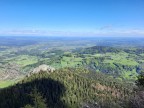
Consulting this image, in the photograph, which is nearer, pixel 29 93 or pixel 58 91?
pixel 29 93

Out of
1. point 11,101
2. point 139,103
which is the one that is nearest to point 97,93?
point 11,101

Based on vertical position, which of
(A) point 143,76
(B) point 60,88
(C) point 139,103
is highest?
(C) point 139,103

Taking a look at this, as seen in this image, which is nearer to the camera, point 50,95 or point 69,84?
point 50,95

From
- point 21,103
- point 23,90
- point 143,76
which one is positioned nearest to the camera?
point 143,76

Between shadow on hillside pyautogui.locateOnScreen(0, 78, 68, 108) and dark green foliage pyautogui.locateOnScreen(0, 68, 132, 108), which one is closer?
shadow on hillside pyautogui.locateOnScreen(0, 78, 68, 108)

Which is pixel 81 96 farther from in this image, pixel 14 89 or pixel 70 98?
pixel 14 89

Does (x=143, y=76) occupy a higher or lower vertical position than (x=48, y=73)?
higher

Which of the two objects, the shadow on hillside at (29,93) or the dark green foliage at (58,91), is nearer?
the shadow on hillside at (29,93)

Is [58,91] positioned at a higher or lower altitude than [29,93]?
lower
